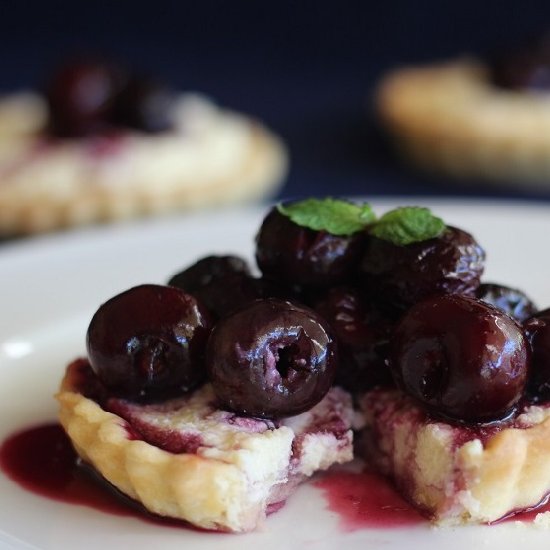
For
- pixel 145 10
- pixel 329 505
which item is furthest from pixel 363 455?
pixel 145 10

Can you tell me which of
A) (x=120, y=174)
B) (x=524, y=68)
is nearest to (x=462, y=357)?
(x=120, y=174)

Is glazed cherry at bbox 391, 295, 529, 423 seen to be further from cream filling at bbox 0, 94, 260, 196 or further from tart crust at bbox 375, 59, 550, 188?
tart crust at bbox 375, 59, 550, 188

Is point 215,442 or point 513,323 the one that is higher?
point 513,323

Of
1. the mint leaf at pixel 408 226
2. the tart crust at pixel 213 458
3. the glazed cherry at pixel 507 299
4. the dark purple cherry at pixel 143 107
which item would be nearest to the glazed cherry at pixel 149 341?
the tart crust at pixel 213 458

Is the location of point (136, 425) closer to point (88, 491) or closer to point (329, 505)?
point (88, 491)

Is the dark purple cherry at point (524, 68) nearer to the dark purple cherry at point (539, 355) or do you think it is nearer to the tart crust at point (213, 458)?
the dark purple cherry at point (539, 355)

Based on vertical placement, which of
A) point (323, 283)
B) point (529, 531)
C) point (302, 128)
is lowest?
point (302, 128)
